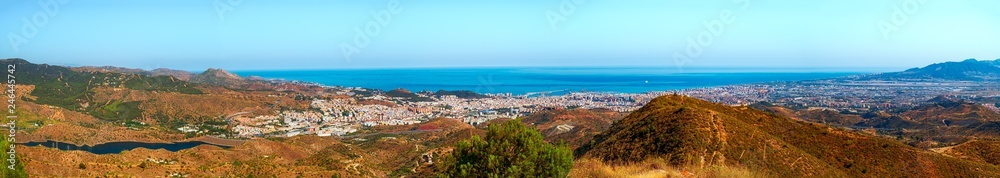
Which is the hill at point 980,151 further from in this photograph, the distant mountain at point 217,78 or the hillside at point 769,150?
the distant mountain at point 217,78

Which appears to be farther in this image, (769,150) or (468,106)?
(468,106)

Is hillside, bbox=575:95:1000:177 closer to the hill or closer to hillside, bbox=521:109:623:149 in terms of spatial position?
the hill

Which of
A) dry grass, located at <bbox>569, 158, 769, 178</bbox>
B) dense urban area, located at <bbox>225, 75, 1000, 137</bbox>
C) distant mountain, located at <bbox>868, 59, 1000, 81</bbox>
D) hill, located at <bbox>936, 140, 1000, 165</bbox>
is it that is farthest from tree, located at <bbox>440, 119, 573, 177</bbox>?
distant mountain, located at <bbox>868, 59, 1000, 81</bbox>

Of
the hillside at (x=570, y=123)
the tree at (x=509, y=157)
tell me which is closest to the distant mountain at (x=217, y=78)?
the hillside at (x=570, y=123)

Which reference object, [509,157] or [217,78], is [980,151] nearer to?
[509,157]

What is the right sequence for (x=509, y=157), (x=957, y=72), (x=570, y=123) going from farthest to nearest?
(x=957, y=72) < (x=570, y=123) < (x=509, y=157)

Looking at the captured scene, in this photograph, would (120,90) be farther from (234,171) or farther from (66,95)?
(234,171)

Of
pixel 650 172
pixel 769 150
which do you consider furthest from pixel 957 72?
pixel 650 172
